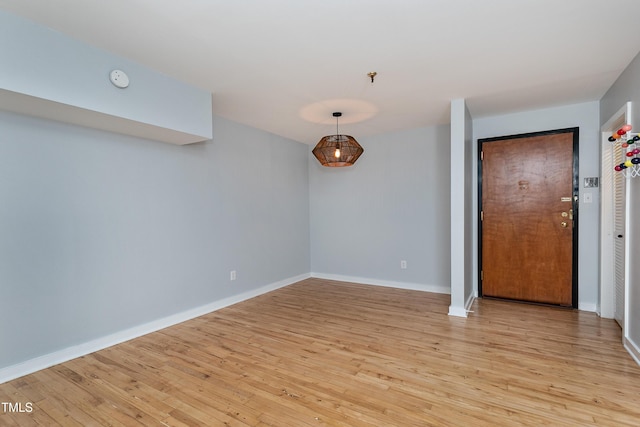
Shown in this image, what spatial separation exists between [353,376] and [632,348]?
88.3 inches

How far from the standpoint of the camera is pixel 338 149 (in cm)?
353

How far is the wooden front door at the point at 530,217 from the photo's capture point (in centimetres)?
372

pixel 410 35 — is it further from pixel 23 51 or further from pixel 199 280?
pixel 199 280

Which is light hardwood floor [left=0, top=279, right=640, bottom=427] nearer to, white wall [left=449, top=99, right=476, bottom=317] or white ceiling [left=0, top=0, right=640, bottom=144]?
white wall [left=449, top=99, right=476, bottom=317]

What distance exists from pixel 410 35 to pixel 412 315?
2774mm

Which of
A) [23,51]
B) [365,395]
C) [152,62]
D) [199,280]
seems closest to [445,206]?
[365,395]

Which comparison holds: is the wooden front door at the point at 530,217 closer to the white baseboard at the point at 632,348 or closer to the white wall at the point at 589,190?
the white wall at the point at 589,190

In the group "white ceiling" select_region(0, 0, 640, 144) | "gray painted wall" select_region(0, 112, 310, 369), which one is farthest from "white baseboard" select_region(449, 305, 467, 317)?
"gray painted wall" select_region(0, 112, 310, 369)

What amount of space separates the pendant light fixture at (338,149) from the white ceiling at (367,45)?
40 centimetres

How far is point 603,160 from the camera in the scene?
3385 millimetres

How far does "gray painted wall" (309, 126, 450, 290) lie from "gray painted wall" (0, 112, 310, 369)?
4.07ft

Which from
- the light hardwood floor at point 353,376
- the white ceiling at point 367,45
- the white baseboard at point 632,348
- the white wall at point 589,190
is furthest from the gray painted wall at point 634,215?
the white wall at point 589,190

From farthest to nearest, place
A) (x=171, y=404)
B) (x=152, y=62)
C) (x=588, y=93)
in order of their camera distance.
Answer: (x=588, y=93)
(x=152, y=62)
(x=171, y=404)

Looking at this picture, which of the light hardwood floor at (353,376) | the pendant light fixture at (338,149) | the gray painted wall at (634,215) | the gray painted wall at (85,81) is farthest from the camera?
the pendant light fixture at (338,149)
